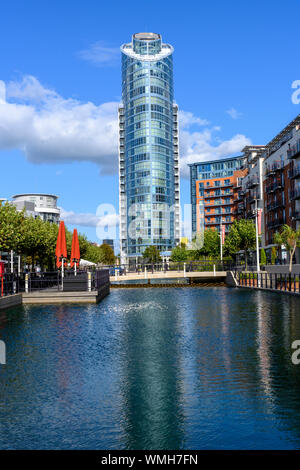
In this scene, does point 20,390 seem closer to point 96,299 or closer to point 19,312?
point 19,312

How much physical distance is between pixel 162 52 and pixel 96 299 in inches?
5897

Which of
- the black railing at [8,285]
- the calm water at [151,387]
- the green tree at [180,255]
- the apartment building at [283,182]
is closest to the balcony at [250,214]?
the apartment building at [283,182]

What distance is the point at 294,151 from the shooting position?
6600 cm

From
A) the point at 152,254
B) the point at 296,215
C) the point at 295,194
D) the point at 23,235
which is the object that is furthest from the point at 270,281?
Result: the point at 152,254

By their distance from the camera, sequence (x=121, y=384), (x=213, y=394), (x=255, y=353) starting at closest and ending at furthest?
1. (x=213, y=394)
2. (x=121, y=384)
3. (x=255, y=353)

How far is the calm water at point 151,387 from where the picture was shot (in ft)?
24.9

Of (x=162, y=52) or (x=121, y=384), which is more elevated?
(x=162, y=52)

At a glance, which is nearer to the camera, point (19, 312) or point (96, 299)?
point (19, 312)

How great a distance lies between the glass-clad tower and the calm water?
446 feet

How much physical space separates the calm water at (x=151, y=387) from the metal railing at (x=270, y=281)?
649 inches

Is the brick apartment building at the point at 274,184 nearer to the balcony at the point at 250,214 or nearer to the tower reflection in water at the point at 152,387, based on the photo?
the balcony at the point at 250,214

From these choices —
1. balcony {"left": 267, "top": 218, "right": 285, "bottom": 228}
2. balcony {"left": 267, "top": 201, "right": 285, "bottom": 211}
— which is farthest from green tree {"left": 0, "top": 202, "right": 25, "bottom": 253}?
balcony {"left": 267, "top": 201, "right": 285, "bottom": 211}

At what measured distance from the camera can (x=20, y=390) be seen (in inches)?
403
